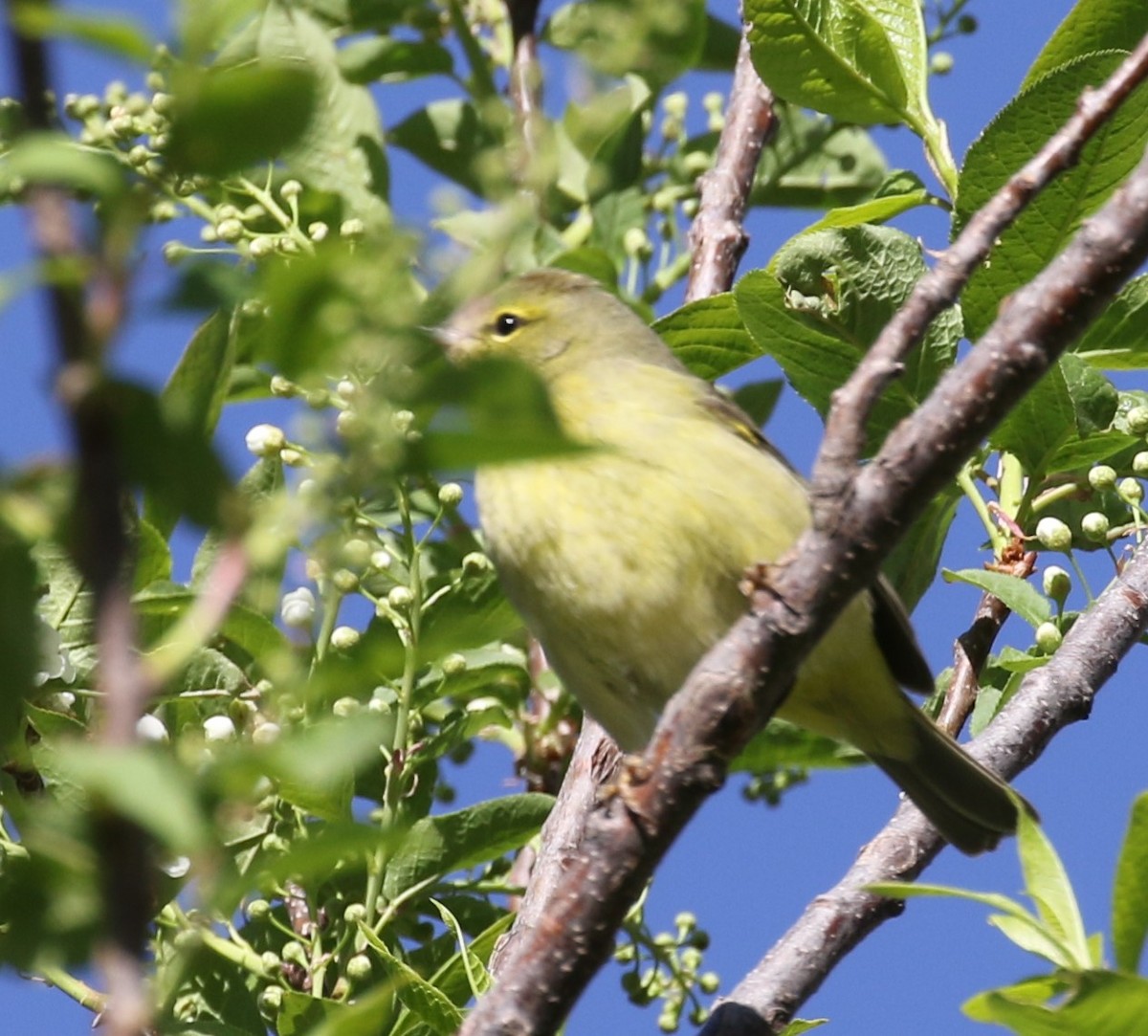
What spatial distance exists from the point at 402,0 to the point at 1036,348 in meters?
3.42

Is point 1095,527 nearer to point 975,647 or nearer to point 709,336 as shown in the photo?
point 975,647

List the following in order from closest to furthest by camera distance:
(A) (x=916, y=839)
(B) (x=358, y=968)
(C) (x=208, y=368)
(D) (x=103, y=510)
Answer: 1. (D) (x=103, y=510)
2. (C) (x=208, y=368)
3. (B) (x=358, y=968)
4. (A) (x=916, y=839)

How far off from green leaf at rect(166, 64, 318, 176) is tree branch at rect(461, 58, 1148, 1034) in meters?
1.10

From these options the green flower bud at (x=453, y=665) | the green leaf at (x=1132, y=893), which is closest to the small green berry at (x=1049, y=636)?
the green flower bud at (x=453, y=665)

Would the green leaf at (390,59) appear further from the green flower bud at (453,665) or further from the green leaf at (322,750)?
the green leaf at (322,750)

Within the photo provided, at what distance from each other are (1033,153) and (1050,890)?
5.28 ft

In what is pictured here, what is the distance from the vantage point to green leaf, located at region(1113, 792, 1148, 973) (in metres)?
2.11

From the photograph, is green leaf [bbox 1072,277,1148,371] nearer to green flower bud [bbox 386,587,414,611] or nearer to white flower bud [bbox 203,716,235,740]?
green flower bud [bbox 386,587,414,611]

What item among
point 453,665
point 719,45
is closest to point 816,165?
point 719,45

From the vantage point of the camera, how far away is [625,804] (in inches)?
88.1

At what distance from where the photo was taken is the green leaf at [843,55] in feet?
12.4

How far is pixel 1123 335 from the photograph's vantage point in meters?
3.84

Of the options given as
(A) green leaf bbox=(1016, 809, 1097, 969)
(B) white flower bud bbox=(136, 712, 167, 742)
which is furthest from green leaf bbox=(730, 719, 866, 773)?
(A) green leaf bbox=(1016, 809, 1097, 969)

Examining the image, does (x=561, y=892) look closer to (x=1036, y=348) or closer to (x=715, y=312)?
(x=1036, y=348)
